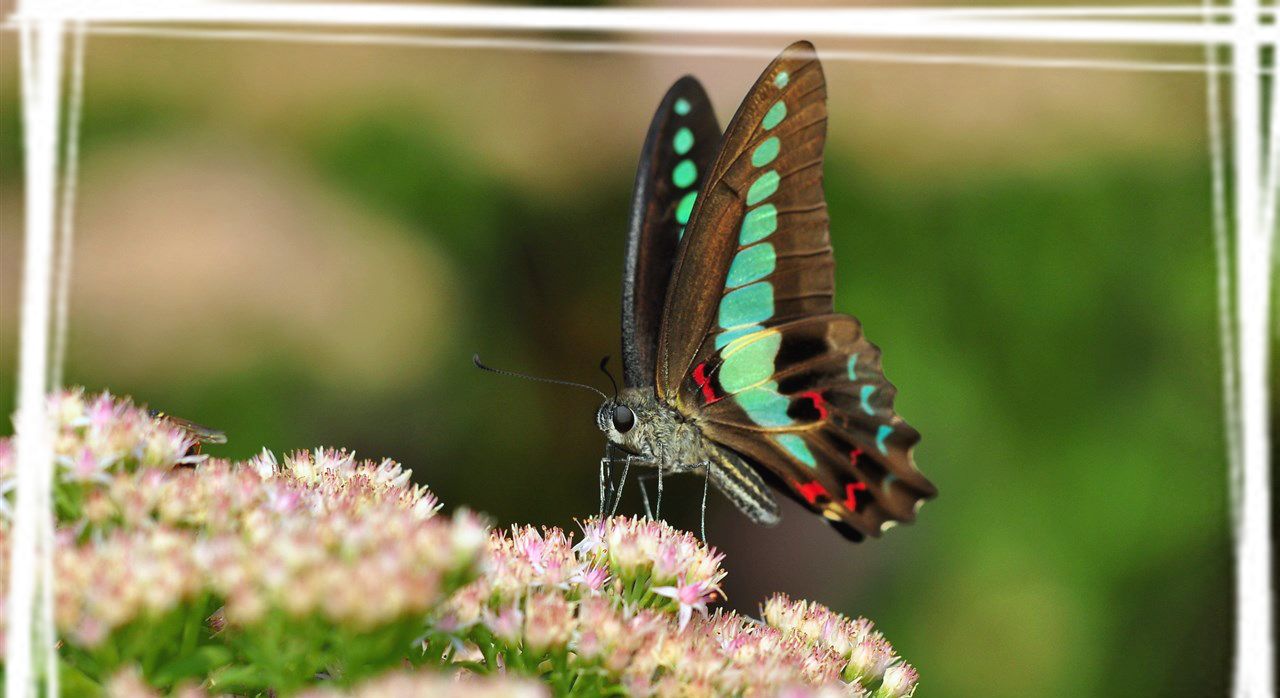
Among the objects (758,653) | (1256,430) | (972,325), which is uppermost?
(972,325)

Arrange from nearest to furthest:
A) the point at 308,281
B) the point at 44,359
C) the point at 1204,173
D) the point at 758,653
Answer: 1. the point at 44,359
2. the point at 758,653
3. the point at 308,281
4. the point at 1204,173

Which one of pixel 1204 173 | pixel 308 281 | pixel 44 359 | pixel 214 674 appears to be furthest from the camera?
pixel 1204 173

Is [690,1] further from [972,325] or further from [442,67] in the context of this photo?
[972,325]

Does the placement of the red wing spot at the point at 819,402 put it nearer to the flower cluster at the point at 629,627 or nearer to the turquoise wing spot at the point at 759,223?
the turquoise wing spot at the point at 759,223

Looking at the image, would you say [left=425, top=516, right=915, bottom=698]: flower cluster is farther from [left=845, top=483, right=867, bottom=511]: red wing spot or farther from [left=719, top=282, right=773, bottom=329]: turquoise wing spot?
[left=719, top=282, right=773, bottom=329]: turquoise wing spot

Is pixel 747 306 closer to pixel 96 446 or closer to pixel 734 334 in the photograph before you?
pixel 734 334

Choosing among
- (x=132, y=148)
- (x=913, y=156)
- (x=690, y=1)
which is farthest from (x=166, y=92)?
(x=913, y=156)

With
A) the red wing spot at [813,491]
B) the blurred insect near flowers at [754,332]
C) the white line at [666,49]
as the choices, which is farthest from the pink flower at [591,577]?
the white line at [666,49]
